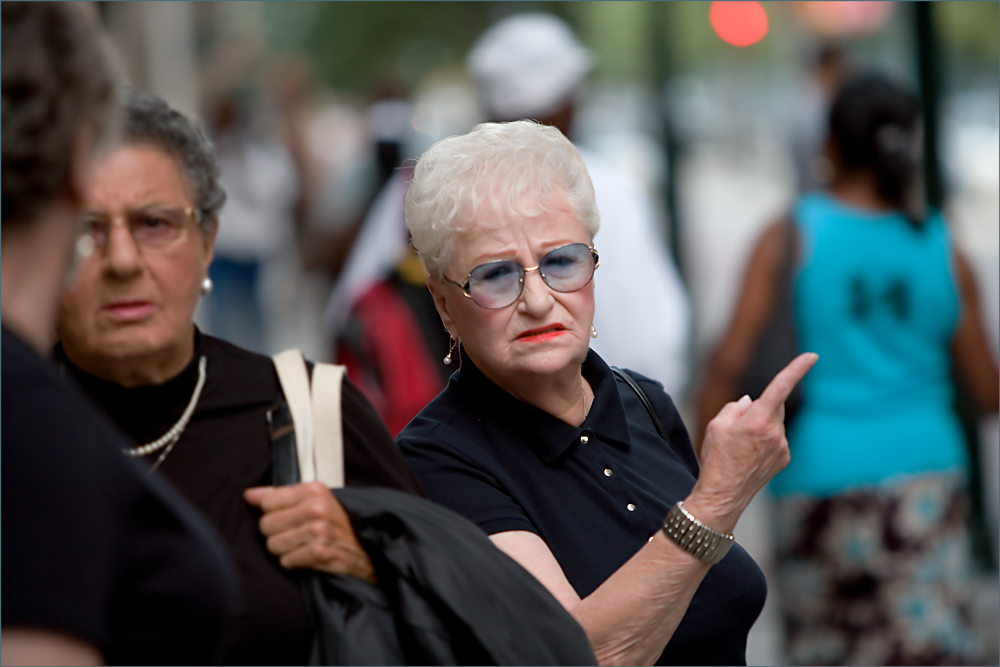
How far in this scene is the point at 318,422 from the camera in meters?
2.18

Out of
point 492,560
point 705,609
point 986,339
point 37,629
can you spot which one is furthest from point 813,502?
point 37,629

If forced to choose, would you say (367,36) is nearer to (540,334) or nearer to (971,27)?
(971,27)

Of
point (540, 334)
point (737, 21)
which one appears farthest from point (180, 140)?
point (737, 21)

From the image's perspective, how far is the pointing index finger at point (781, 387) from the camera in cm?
207

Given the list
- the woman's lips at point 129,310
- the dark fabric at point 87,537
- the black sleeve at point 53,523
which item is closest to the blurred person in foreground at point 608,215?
the woman's lips at point 129,310

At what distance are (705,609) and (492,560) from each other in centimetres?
55

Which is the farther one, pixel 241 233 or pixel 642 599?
A: pixel 241 233

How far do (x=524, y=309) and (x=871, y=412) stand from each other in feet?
7.56

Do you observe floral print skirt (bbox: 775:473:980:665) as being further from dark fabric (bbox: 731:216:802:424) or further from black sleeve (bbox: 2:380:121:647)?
black sleeve (bbox: 2:380:121:647)

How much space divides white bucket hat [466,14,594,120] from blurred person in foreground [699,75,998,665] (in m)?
0.96

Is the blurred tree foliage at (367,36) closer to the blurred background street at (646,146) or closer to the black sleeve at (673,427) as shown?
the blurred background street at (646,146)

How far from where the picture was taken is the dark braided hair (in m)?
4.17

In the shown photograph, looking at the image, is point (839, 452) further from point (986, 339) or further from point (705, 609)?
point (705, 609)

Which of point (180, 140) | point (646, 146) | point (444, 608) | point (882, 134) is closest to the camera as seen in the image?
point (444, 608)
